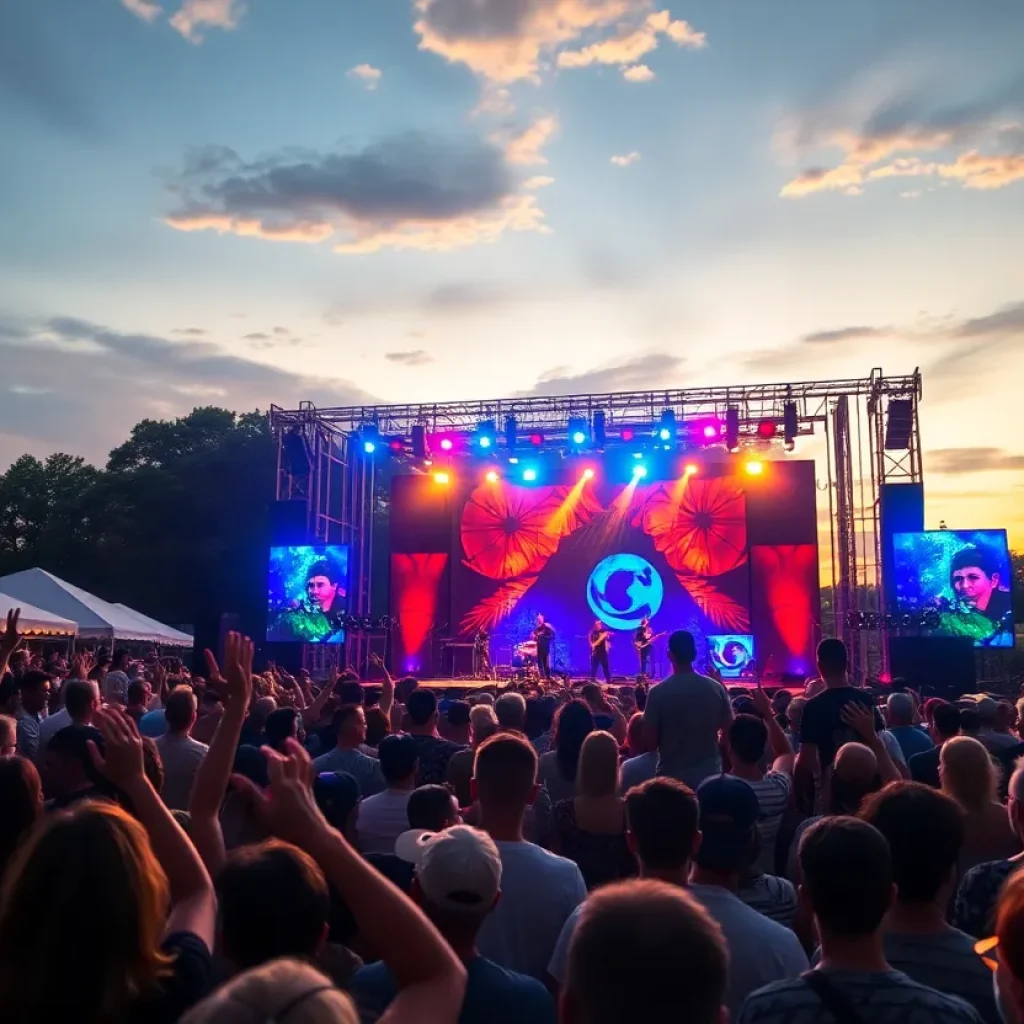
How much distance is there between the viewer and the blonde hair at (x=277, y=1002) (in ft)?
→ 3.62

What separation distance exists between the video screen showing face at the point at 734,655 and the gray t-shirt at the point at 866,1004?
773 inches

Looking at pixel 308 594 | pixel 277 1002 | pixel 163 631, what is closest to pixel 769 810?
pixel 277 1002

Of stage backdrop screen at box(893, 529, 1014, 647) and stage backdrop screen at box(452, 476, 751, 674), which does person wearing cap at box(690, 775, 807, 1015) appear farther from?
stage backdrop screen at box(452, 476, 751, 674)

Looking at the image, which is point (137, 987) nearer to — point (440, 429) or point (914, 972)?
point (914, 972)

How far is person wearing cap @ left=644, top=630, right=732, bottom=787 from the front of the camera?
498 cm

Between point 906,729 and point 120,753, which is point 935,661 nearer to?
point 906,729

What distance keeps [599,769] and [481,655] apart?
18766 mm

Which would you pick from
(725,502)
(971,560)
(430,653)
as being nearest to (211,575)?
(430,653)

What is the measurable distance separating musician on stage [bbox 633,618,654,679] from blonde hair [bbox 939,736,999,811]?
52.7ft

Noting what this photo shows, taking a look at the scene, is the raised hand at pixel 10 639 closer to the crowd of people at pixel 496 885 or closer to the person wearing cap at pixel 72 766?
the crowd of people at pixel 496 885

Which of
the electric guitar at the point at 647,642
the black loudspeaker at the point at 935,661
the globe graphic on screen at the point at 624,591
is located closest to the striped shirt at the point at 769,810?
the black loudspeaker at the point at 935,661

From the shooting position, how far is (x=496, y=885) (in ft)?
6.91

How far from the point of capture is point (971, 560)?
16.9m

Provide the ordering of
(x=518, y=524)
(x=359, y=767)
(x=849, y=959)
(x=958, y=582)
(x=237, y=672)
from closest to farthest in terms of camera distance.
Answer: (x=849, y=959) → (x=237, y=672) → (x=359, y=767) → (x=958, y=582) → (x=518, y=524)
